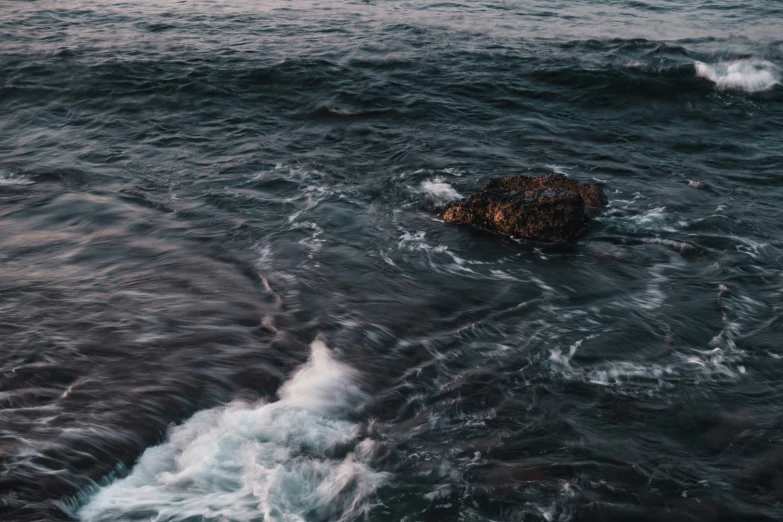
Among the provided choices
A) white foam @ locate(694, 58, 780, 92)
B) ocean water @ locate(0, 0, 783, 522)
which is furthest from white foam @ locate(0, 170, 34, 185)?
white foam @ locate(694, 58, 780, 92)

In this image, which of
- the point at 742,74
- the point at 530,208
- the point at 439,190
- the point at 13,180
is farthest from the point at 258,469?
the point at 742,74

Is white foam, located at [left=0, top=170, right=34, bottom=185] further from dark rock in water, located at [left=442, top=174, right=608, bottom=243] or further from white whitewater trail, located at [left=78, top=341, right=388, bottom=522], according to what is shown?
white whitewater trail, located at [left=78, top=341, right=388, bottom=522]

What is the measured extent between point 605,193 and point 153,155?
7.15 metres

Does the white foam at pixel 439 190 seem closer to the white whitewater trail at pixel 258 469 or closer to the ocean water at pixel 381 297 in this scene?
the ocean water at pixel 381 297

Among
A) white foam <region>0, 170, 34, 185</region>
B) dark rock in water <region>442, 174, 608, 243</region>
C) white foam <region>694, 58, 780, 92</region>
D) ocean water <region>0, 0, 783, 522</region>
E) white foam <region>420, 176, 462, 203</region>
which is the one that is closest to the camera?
ocean water <region>0, 0, 783, 522</region>

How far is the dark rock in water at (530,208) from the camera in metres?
8.28

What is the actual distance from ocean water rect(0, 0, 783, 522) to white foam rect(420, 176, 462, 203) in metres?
0.06

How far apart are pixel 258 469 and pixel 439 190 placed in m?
5.74

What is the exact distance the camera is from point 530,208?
8391 millimetres

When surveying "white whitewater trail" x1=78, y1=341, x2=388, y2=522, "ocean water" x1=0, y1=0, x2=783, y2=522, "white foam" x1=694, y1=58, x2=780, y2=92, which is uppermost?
"white foam" x1=694, y1=58, x2=780, y2=92

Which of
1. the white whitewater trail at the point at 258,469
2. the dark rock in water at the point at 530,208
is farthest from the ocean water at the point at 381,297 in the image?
the dark rock in water at the point at 530,208

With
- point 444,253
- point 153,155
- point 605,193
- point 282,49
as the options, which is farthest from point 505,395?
point 282,49

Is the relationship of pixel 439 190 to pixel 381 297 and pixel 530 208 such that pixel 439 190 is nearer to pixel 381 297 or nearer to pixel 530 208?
pixel 530 208

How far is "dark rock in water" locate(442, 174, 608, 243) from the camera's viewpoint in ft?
27.2
